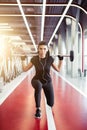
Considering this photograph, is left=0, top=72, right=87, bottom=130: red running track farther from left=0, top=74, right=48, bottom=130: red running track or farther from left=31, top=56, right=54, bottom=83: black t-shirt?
left=31, top=56, right=54, bottom=83: black t-shirt

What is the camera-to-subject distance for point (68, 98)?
7531 millimetres

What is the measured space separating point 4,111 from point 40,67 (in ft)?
4.34

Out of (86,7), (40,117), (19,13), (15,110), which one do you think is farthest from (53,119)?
(19,13)

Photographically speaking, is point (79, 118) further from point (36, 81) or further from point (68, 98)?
point (68, 98)

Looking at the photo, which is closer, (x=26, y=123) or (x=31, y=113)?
(x=26, y=123)

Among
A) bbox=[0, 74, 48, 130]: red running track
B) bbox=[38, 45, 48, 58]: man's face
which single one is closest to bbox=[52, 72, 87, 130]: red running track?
bbox=[0, 74, 48, 130]: red running track

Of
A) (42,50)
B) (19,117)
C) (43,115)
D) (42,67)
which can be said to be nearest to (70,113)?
(43,115)

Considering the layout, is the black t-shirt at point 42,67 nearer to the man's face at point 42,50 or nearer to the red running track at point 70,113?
the man's face at point 42,50

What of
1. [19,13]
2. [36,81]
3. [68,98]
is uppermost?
[19,13]

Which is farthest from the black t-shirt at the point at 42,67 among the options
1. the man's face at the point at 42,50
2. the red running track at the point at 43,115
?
the red running track at the point at 43,115

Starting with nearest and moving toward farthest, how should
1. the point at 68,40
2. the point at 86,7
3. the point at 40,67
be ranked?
the point at 40,67 → the point at 86,7 → the point at 68,40

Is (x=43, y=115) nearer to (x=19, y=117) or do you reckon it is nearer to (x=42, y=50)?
(x=19, y=117)

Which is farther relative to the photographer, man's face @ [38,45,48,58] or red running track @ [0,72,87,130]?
man's face @ [38,45,48,58]

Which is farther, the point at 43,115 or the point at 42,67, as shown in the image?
the point at 43,115
